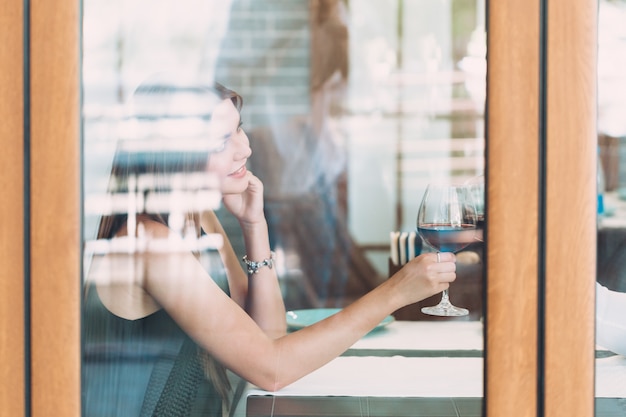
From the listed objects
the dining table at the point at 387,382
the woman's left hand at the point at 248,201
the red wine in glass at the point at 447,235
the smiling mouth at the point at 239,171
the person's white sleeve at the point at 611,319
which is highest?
the smiling mouth at the point at 239,171

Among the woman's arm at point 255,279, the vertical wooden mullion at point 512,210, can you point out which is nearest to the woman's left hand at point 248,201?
the woman's arm at point 255,279

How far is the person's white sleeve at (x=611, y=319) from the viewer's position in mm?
812

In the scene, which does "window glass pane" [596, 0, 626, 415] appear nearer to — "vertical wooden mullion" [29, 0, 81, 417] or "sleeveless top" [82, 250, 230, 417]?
"sleeveless top" [82, 250, 230, 417]

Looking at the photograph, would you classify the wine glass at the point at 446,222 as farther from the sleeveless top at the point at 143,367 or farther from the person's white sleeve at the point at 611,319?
the sleeveless top at the point at 143,367

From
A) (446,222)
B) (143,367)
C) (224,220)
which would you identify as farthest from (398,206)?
(143,367)

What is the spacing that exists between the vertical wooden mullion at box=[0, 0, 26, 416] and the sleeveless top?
77 mm

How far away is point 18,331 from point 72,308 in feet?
0.23

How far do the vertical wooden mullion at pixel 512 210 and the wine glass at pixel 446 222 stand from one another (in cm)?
5

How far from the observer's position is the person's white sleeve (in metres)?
0.81

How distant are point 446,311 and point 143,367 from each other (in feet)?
1.36

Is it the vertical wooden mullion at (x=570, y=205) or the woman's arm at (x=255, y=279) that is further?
the woman's arm at (x=255, y=279)

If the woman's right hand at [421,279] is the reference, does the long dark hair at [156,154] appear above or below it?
above

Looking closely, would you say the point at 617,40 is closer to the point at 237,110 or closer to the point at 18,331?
the point at 237,110

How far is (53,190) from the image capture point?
0.82 m
